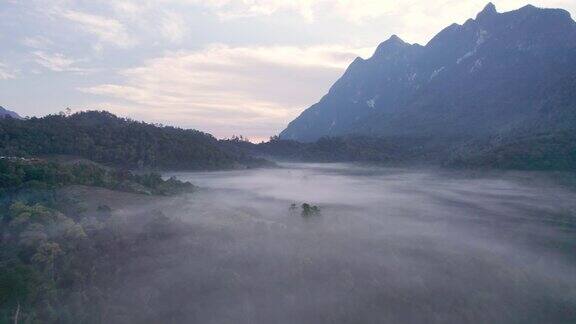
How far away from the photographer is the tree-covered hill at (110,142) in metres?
113

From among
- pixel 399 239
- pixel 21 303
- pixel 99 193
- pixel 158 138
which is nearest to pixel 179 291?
pixel 21 303

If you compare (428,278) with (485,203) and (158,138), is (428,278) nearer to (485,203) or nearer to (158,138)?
(485,203)

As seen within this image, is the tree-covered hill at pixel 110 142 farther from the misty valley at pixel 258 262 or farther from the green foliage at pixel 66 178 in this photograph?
the misty valley at pixel 258 262

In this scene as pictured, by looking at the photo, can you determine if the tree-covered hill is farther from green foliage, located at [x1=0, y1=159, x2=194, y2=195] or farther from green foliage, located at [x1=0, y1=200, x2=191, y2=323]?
green foliage, located at [x1=0, y1=200, x2=191, y2=323]

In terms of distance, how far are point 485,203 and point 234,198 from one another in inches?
2376

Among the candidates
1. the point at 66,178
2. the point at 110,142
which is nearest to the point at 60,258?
the point at 66,178

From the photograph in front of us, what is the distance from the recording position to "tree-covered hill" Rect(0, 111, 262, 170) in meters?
113

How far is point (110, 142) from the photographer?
137m

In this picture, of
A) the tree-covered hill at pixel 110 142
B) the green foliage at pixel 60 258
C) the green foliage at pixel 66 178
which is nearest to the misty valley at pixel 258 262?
the green foliage at pixel 60 258

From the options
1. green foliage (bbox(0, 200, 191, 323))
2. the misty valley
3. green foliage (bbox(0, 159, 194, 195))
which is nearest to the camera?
green foliage (bbox(0, 200, 191, 323))

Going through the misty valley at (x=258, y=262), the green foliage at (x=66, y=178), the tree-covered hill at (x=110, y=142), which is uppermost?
the tree-covered hill at (x=110, y=142)

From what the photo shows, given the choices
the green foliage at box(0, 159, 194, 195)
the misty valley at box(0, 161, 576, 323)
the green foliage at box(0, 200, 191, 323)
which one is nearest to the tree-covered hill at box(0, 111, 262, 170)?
the green foliage at box(0, 159, 194, 195)

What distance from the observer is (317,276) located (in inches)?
2121

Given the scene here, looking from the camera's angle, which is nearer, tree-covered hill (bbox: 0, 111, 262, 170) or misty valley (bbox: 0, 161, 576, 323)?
misty valley (bbox: 0, 161, 576, 323)
